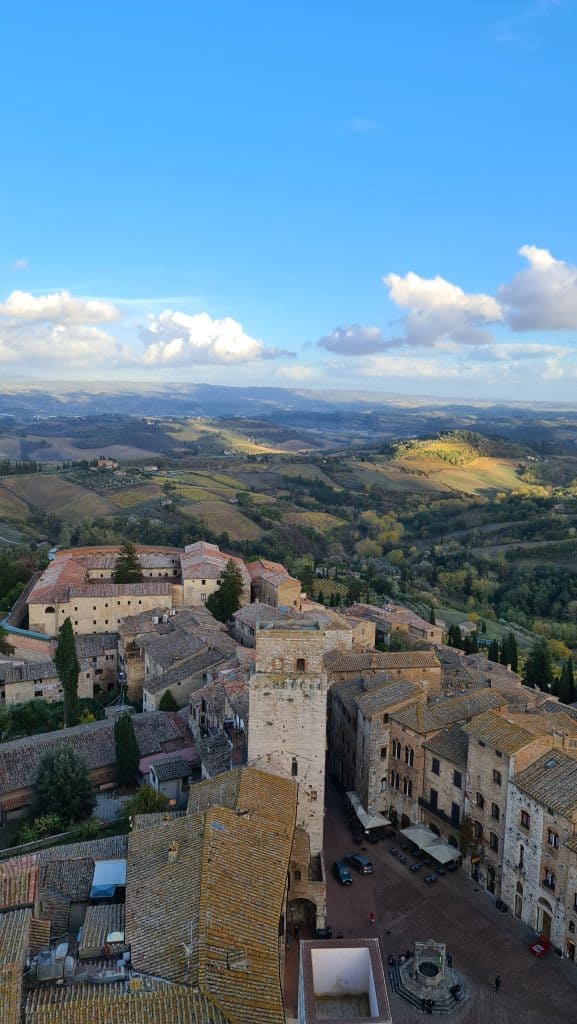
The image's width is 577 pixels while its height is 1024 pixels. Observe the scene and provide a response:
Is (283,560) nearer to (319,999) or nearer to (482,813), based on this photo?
(482,813)

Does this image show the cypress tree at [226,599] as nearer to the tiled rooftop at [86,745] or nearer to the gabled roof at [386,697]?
the tiled rooftop at [86,745]

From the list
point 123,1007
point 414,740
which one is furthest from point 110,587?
point 123,1007

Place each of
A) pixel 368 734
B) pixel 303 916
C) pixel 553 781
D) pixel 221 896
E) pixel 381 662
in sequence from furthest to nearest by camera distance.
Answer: pixel 381 662 → pixel 368 734 → pixel 553 781 → pixel 303 916 → pixel 221 896

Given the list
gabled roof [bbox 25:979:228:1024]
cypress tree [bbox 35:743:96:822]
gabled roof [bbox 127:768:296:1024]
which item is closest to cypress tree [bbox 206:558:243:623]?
cypress tree [bbox 35:743:96:822]

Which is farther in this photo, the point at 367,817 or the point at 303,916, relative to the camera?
the point at 367,817

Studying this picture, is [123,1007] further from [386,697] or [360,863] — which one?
[386,697]

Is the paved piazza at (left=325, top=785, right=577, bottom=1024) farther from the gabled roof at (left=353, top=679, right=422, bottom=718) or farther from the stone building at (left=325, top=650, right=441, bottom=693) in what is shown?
the stone building at (left=325, top=650, right=441, bottom=693)
